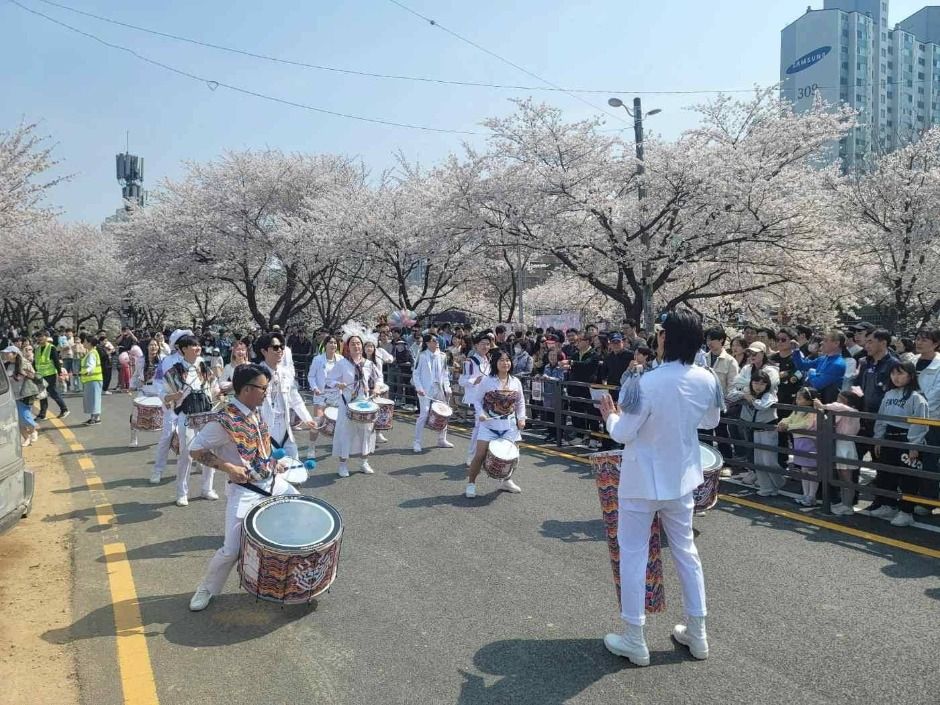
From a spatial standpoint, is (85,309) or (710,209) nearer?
(710,209)

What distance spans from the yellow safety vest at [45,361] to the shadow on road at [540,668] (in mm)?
14026

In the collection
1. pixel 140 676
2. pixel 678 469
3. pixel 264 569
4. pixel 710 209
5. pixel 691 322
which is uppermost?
pixel 710 209

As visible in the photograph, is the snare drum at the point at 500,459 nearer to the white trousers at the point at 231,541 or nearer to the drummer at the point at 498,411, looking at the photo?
the drummer at the point at 498,411

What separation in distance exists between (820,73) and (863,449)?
96102mm

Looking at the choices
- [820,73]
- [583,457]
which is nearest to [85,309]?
[583,457]

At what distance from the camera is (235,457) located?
477 cm

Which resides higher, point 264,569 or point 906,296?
point 906,296

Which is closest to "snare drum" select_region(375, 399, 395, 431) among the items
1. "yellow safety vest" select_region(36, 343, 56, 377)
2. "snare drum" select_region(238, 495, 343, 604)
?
"snare drum" select_region(238, 495, 343, 604)

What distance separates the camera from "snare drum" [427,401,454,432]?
405 inches

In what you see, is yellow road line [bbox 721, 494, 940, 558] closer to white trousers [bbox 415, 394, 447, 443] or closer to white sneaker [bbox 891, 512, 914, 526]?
white sneaker [bbox 891, 512, 914, 526]

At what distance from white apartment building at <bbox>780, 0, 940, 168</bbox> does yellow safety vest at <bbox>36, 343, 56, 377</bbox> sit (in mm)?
87248

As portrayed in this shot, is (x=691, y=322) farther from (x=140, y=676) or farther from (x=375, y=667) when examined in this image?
(x=140, y=676)

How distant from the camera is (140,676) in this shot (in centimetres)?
383

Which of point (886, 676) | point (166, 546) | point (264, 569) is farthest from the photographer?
point (166, 546)
